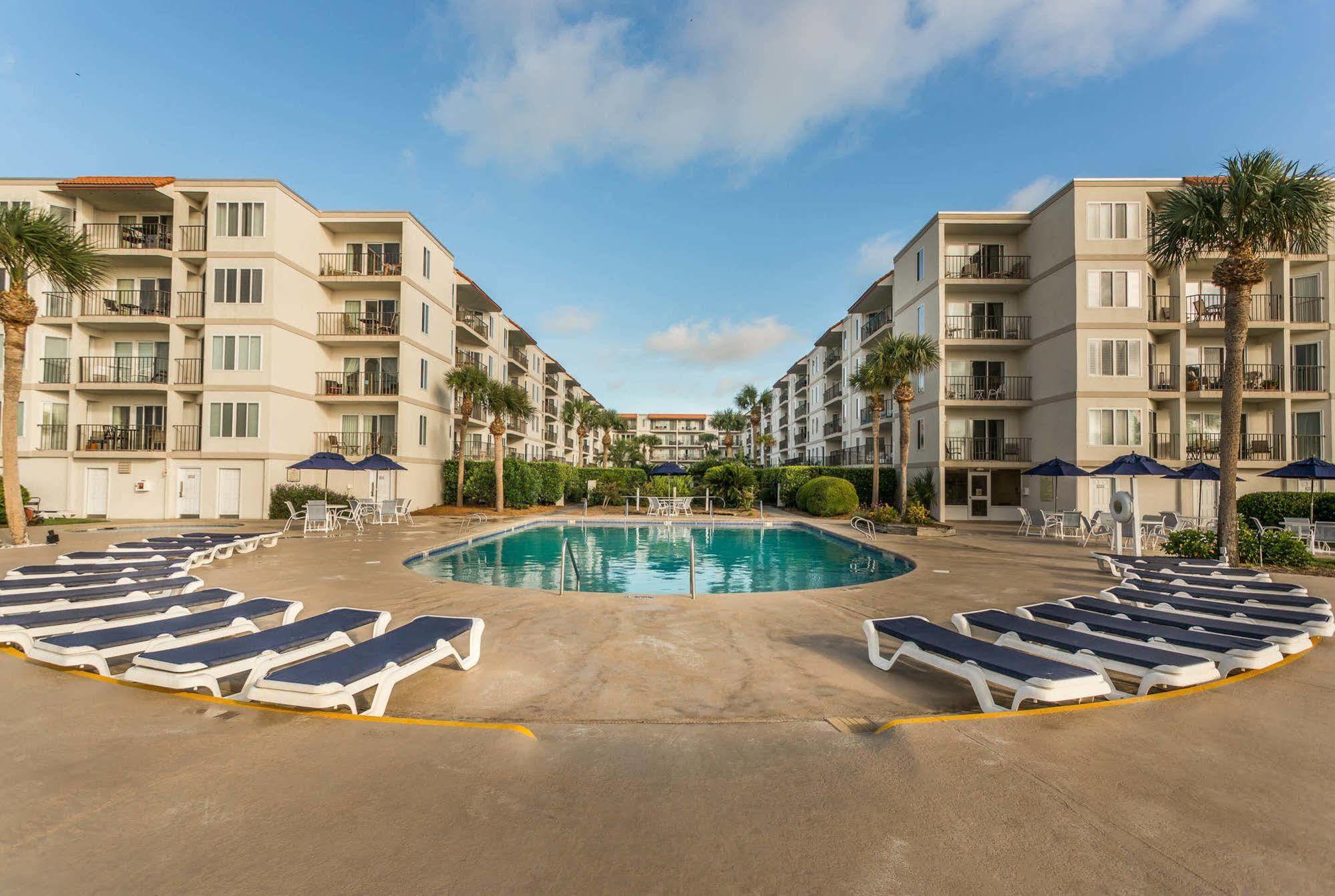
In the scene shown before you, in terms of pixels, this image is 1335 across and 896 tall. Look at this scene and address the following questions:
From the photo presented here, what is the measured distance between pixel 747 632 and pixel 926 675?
2051 millimetres

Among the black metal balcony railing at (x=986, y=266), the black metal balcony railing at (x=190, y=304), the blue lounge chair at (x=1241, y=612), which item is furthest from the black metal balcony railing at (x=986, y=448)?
the black metal balcony railing at (x=190, y=304)

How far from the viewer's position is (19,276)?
13.3m

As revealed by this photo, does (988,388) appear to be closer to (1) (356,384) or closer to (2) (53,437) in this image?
(1) (356,384)

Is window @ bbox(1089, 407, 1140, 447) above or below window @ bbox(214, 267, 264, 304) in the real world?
below

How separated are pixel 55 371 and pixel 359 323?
465 inches

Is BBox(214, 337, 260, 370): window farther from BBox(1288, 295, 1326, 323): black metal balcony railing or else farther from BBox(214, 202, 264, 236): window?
BBox(1288, 295, 1326, 323): black metal balcony railing

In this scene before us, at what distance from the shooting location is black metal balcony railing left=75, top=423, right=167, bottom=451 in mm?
23141

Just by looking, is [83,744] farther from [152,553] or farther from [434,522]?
[434,522]

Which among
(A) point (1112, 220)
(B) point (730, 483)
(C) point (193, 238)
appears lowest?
(B) point (730, 483)

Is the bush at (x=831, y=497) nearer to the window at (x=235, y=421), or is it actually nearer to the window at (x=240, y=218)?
the window at (x=235, y=421)

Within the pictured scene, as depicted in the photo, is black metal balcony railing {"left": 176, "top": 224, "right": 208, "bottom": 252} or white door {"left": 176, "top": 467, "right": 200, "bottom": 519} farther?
black metal balcony railing {"left": 176, "top": 224, "right": 208, "bottom": 252}

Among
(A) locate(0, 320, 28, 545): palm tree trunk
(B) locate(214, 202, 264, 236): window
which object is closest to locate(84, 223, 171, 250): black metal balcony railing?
(B) locate(214, 202, 264, 236): window

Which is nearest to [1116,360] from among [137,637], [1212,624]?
[1212,624]

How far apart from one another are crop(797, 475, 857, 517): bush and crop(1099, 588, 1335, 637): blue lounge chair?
17.9 m
